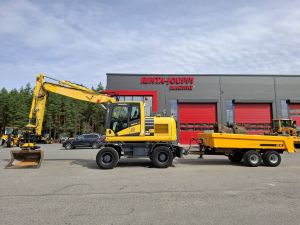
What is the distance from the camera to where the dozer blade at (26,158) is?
13.1m

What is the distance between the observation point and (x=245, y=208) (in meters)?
6.11

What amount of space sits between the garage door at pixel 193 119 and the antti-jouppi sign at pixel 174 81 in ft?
8.10

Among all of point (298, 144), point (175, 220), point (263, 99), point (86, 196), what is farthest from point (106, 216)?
point (263, 99)

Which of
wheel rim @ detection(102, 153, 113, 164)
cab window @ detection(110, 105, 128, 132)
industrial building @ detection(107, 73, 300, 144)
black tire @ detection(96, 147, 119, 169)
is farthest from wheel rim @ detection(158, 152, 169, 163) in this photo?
industrial building @ detection(107, 73, 300, 144)

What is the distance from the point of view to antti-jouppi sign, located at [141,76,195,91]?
1388 inches

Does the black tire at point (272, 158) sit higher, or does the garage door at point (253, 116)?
the garage door at point (253, 116)

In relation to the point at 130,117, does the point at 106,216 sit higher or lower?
lower

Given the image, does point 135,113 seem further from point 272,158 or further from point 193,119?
point 193,119

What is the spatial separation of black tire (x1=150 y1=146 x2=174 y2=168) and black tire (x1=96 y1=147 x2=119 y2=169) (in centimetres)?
179

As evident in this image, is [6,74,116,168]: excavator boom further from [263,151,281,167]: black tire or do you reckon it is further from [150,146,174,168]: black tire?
[263,151,281,167]: black tire

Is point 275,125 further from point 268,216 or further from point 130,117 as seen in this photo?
point 268,216

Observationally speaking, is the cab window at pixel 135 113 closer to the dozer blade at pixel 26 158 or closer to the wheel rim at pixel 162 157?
the wheel rim at pixel 162 157

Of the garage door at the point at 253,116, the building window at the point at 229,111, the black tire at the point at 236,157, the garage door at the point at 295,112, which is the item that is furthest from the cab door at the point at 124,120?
the garage door at the point at 295,112

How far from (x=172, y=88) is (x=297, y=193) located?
2835cm
